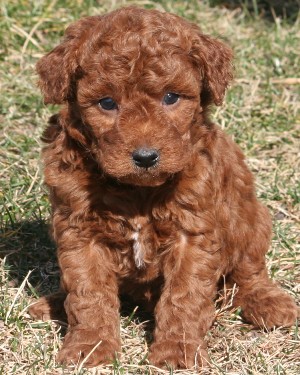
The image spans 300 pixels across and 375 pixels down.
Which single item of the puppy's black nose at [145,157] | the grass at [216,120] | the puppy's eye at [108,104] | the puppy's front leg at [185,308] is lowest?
the grass at [216,120]

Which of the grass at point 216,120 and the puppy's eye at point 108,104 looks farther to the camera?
the grass at point 216,120

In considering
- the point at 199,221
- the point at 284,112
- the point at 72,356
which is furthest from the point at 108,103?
the point at 284,112

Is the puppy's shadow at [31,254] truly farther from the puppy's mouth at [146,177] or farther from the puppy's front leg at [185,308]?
the puppy's mouth at [146,177]

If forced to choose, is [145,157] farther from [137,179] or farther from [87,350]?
[87,350]

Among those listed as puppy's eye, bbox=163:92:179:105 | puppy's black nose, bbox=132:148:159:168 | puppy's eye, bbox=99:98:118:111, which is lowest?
puppy's black nose, bbox=132:148:159:168

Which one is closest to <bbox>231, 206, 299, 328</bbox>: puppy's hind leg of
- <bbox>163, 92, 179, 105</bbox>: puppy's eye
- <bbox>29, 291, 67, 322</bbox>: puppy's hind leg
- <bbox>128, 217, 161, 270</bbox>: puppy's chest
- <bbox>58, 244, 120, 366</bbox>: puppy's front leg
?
<bbox>128, 217, 161, 270</bbox>: puppy's chest

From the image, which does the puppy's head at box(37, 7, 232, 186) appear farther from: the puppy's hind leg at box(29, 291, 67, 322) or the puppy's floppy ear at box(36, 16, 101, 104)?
the puppy's hind leg at box(29, 291, 67, 322)

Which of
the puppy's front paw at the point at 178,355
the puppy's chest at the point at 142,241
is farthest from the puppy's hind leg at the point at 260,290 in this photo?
the puppy's chest at the point at 142,241
